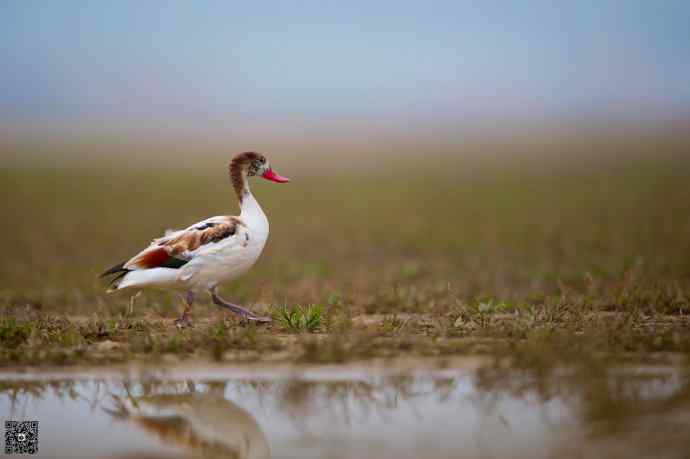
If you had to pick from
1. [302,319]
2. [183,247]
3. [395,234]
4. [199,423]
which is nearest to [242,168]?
[183,247]

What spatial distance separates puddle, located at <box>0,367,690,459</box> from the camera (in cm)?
552

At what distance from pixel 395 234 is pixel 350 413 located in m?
16.4

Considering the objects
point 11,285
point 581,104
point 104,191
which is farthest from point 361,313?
point 581,104

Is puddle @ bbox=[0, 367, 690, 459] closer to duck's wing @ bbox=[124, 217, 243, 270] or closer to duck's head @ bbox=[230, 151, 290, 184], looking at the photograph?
duck's wing @ bbox=[124, 217, 243, 270]

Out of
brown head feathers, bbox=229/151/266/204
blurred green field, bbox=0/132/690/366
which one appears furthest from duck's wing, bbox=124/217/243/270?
blurred green field, bbox=0/132/690/366

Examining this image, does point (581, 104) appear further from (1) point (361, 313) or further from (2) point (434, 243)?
(1) point (361, 313)

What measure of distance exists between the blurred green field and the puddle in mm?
2282

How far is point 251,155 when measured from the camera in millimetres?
9781

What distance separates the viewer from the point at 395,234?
22.5 metres

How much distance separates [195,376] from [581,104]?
564 feet

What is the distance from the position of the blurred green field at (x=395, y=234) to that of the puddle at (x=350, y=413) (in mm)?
2282

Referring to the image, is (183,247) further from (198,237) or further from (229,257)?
(229,257)

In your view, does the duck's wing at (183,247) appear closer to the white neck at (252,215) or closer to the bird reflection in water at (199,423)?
the white neck at (252,215)

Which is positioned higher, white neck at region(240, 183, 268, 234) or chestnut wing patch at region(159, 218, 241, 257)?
white neck at region(240, 183, 268, 234)
